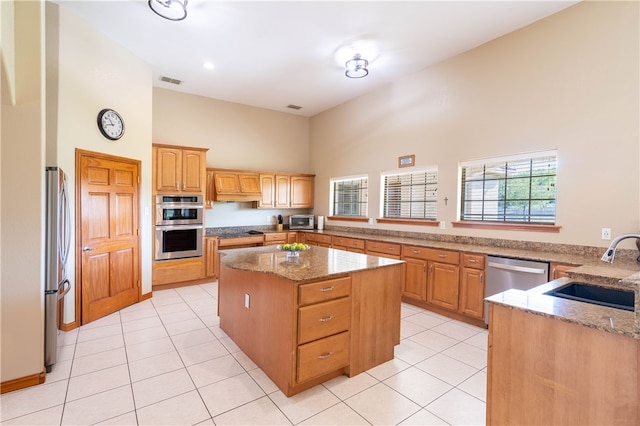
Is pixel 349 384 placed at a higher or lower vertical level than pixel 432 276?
lower

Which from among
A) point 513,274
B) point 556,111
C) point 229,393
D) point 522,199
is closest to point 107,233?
point 229,393

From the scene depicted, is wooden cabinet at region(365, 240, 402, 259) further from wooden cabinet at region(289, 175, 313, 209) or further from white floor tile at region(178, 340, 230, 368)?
white floor tile at region(178, 340, 230, 368)

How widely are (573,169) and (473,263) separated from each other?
145 centimetres

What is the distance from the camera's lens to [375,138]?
5.54 metres

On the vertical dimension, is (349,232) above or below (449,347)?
above

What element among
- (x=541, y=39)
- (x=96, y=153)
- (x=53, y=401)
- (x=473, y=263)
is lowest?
(x=53, y=401)

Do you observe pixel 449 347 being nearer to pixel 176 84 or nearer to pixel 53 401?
pixel 53 401

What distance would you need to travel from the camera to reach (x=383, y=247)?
4652mm

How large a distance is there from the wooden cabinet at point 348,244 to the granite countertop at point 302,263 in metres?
1.74

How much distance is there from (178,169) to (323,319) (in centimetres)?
394

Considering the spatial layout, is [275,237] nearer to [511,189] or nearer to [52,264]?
[52,264]

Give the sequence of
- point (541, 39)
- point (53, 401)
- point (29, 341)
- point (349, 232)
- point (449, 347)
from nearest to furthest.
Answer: point (53, 401) < point (29, 341) < point (449, 347) < point (541, 39) < point (349, 232)

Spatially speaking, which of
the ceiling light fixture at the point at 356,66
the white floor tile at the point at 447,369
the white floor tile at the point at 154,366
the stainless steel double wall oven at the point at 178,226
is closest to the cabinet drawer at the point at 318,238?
the stainless steel double wall oven at the point at 178,226

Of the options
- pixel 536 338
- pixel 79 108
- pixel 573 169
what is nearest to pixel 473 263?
pixel 573 169
